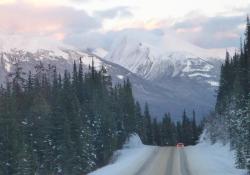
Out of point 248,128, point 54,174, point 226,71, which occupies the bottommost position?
point 54,174

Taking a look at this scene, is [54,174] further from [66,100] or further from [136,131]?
→ [136,131]

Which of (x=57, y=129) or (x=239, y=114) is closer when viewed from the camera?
(x=239, y=114)

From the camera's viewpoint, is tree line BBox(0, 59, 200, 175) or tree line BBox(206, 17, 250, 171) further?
tree line BBox(0, 59, 200, 175)

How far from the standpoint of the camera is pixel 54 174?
67.1 metres

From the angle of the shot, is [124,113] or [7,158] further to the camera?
[124,113]

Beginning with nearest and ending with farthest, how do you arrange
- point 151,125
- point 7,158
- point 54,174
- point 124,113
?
point 7,158, point 54,174, point 124,113, point 151,125

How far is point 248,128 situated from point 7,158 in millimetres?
24367

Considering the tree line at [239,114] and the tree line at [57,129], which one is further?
the tree line at [57,129]

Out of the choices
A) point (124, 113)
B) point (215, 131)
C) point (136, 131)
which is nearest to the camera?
point (215, 131)

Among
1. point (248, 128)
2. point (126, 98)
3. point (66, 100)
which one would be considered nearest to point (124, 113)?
point (126, 98)

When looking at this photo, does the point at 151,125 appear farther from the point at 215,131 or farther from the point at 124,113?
the point at 215,131

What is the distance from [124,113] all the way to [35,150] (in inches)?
1806

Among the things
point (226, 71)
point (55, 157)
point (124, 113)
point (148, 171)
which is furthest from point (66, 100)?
point (124, 113)

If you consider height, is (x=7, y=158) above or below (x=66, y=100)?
below
